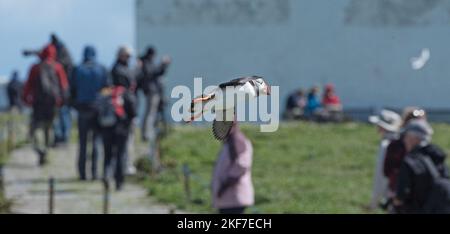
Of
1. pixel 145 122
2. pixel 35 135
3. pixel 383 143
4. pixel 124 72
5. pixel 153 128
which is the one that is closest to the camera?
pixel 383 143

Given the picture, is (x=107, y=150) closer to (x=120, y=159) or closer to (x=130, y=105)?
(x=120, y=159)

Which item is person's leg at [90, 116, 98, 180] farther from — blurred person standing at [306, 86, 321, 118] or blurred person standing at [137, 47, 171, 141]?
blurred person standing at [306, 86, 321, 118]

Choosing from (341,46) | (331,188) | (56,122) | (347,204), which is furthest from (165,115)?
(341,46)

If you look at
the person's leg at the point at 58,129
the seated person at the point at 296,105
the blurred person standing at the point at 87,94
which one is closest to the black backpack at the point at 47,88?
the blurred person standing at the point at 87,94

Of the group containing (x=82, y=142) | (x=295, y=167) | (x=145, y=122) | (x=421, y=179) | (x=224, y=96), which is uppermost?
(x=145, y=122)

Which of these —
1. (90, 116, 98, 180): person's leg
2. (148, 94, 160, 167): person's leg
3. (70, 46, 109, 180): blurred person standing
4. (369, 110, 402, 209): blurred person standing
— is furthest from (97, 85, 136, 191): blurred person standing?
(369, 110, 402, 209): blurred person standing

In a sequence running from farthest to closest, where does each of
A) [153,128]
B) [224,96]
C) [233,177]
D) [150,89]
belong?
[153,128], [150,89], [233,177], [224,96]

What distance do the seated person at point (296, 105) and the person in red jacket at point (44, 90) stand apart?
1001cm

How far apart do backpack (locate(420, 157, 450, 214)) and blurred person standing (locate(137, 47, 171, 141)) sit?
576cm

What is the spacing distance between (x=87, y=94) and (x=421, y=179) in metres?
5.82

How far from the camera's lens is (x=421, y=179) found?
947cm

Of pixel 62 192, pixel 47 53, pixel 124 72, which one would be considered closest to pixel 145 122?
pixel 47 53

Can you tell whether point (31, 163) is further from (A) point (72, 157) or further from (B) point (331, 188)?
(B) point (331, 188)

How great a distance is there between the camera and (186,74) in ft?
97.9
